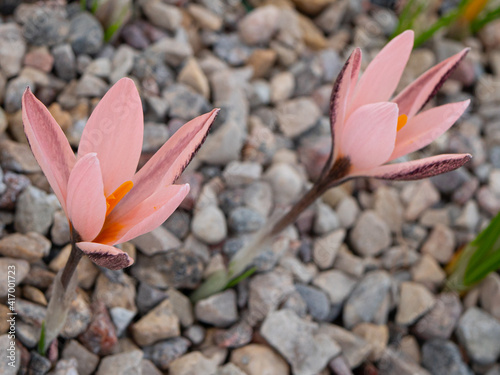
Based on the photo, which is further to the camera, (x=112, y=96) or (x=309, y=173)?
(x=309, y=173)

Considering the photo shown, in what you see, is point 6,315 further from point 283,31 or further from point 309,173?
point 283,31

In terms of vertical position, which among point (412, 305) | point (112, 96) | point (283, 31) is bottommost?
point (412, 305)

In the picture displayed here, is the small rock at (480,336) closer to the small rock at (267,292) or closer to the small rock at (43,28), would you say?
the small rock at (267,292)

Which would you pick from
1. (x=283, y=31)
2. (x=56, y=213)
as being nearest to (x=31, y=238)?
(x=56, y=213)

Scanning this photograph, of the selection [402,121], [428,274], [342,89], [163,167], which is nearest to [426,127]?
[402,121]

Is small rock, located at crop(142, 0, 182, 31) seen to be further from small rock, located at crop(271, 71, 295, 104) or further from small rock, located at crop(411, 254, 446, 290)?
small rock, located at crop(411, 254, 446, 290)

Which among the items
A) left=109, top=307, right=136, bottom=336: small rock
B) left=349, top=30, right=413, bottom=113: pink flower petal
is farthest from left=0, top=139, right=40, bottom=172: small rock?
left=349, top=30, right=413, bottom=113: pink flower petal
